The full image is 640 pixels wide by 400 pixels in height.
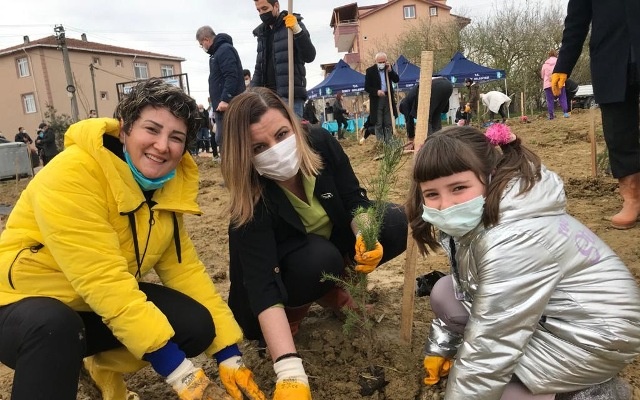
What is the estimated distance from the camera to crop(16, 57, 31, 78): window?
35469mm

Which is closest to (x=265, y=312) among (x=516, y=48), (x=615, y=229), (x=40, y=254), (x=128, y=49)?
(x=40, y=254)

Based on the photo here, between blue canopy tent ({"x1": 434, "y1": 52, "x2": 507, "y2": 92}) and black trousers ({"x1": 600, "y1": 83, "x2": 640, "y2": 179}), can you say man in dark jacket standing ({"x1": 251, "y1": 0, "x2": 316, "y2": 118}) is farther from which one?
blue canopy tent ({"x1": 434, "y1": 52, "x2": 507, "y2": 92})

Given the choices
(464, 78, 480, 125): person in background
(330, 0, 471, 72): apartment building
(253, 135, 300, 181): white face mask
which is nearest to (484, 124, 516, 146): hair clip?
(253, 135, 300, 181): white face mask

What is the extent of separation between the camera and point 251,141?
190cm

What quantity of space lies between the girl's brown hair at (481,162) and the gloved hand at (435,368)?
64 cm

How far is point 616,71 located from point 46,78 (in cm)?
3845

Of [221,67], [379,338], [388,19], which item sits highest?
[388,19]

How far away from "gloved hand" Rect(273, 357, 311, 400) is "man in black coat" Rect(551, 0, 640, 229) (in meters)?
2.42

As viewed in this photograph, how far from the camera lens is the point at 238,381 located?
1.80 meters

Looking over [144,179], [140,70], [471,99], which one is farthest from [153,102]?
[140,70]

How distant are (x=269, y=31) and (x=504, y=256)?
4.37 metres

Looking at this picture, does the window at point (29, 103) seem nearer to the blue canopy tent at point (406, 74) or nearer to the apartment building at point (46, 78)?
the apartment building at point (46, 78)

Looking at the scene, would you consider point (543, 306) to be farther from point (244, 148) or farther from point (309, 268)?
point (244, 148)

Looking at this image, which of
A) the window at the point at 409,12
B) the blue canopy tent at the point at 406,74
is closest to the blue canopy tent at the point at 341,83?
the blue canopy tent at the point at 406,74
